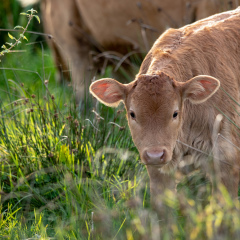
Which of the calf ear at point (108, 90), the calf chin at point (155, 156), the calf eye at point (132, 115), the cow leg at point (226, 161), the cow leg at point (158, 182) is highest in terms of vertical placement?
the calf ear at point (108, 90)

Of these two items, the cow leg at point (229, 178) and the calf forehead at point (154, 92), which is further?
the cow leg at point (229, 178)

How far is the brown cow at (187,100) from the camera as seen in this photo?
13.3ft

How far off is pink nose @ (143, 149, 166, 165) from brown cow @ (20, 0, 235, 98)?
106 inches

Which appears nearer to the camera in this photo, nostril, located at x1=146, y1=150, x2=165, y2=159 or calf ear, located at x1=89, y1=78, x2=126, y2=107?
nostril, located at x1=146, y1=150, x2=165, y2=159

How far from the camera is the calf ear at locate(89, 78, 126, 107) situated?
4312mm

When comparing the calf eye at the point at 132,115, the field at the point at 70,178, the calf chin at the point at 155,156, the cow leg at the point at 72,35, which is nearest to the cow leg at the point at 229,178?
the field at the point at 70,178

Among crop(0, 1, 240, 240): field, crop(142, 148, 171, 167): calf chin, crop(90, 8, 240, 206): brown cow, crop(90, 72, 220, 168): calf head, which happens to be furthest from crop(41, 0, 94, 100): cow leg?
crop(142, 148, 171, 167): calf chin

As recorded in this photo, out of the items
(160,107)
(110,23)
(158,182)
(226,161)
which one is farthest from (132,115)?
(110,23)

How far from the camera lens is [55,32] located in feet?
26.4

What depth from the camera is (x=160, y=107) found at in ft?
13.3

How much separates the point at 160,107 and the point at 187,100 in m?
0.55

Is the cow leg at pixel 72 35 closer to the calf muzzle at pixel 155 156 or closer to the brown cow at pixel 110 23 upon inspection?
the brown cow at pixel 110 23

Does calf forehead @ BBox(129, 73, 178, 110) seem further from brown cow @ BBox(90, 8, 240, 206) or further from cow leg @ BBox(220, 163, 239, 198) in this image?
cow leg @ BBox(220, 163, 239, 198)

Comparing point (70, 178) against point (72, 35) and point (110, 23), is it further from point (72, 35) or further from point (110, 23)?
point (72, 35)
